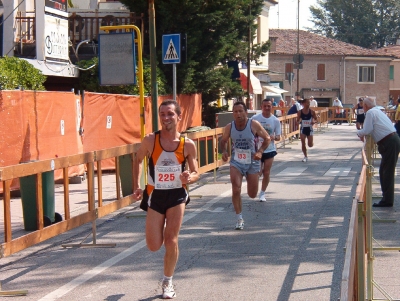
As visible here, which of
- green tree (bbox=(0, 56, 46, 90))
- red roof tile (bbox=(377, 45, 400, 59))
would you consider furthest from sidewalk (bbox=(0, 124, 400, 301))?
red roof tile (bbox=(377, 45, 400, 59))

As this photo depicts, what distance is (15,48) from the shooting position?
20.7 metres

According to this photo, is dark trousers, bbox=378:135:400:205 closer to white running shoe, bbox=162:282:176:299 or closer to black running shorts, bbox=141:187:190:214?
black running shorts, bbox=141:187:190:214

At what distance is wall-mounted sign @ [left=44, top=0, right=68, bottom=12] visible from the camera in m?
19.1

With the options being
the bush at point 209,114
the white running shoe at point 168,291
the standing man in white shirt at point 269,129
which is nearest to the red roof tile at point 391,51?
the bush at point 209,114

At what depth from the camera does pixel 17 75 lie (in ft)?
52.4

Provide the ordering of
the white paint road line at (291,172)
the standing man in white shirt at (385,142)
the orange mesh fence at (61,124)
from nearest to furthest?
the standing man in white shirt at (385,142) → the orange mesh fence at (61,124) → the white paint road line at (291,172)

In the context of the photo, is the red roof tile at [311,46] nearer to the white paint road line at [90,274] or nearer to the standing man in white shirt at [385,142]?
the standing man in white shirt at [385,142]

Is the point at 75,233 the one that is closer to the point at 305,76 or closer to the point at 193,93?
the point at 193,93

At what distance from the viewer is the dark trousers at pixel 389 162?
12383 millimetres

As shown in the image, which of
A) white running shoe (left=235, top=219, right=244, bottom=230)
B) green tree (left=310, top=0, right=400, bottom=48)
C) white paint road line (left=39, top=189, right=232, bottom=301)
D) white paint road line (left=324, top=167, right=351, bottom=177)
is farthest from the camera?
green tree (left=310, top=0, right=400, bottom=48)

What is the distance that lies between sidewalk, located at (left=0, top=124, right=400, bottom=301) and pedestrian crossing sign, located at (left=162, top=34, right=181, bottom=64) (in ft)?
9.39

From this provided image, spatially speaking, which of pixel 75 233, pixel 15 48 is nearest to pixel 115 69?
pixel 75 233

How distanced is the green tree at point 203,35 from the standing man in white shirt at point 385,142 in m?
11.4

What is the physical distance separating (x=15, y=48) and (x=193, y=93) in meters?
7.00
